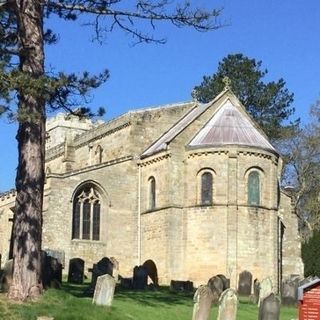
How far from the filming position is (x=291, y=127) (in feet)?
180

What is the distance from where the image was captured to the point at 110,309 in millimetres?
16047

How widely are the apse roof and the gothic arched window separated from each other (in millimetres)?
Result: 1385

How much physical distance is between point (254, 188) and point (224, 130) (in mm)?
3234

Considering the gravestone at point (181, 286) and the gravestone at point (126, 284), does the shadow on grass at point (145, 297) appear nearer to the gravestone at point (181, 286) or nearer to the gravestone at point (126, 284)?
the gravestone at point (126, 284)

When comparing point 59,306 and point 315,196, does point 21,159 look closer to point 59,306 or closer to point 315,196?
point 59,306

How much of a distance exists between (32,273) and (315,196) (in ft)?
126

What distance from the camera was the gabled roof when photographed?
115ft

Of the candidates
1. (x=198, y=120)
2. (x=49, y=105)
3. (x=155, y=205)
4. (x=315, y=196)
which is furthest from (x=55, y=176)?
(x=315, y=196)

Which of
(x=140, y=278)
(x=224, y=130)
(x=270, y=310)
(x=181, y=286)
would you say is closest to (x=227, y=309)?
(x=270, y=310)

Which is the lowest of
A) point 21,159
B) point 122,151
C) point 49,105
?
point 21,159

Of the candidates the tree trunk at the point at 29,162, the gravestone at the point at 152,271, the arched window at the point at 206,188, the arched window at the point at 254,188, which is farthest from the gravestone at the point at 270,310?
the gravestone at the point at 152,271

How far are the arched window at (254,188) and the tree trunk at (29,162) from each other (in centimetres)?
1968

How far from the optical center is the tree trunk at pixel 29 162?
51.0 feet

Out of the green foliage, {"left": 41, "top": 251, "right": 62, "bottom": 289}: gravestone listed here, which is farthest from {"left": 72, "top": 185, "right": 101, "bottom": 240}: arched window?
{"left": 41, "top": 251, "right": 62, "bottom": 289}: gravestone
